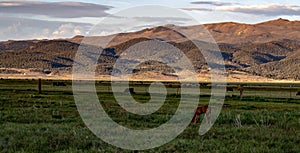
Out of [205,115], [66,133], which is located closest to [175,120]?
[205,115]

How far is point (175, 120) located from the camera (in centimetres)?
2217

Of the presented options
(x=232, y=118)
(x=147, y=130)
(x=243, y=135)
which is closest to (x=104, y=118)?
(x=147, y=130)

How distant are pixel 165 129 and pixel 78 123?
404 cm

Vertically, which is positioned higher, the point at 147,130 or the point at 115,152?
the point at 115,152

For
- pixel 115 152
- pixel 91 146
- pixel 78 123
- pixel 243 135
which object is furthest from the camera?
pixel 78 123

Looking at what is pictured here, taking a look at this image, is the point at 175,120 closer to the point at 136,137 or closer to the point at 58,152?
the point at 136,137

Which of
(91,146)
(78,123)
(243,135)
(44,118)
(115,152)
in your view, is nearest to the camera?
(115,152)

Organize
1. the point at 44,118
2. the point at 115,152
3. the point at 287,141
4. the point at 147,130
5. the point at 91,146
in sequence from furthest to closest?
the point at 44,118 < the point at 147,130 < the point at 287,141 < the point at 91,146 < the point at 115,152

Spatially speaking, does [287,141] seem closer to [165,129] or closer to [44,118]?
[165,129]

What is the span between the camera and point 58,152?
13.4 m

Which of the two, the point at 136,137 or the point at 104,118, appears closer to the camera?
the point at 136,137

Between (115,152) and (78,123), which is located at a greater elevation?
(115,152)

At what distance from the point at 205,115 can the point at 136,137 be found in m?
5.43

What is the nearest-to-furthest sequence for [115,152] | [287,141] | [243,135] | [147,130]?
[115,152] → [287,141] → [243,135] → [147,130]
